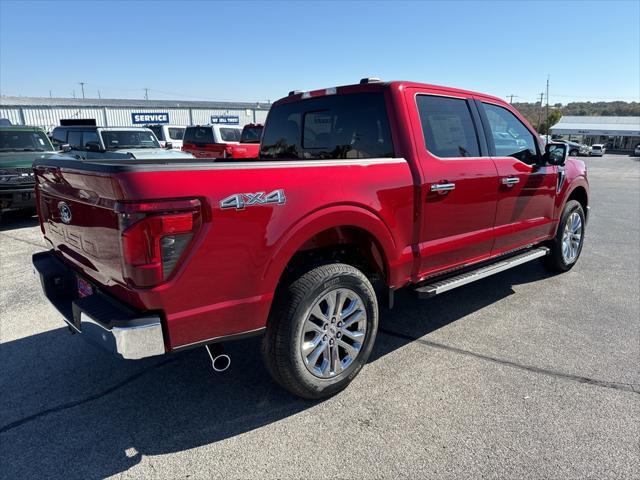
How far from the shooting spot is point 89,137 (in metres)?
11.9

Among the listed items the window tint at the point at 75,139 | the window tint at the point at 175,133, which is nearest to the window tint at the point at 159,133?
the window tint at the point at 175,133

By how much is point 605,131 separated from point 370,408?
267ft

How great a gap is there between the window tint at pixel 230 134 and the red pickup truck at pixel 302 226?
10966 millimetres

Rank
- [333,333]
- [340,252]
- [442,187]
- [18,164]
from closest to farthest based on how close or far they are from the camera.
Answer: [333,333]
[340,252]
[442,187]
[18,164]

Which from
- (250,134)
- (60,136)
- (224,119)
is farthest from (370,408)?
(224,119)

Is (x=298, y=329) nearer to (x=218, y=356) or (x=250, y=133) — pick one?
(x=218, y=356)

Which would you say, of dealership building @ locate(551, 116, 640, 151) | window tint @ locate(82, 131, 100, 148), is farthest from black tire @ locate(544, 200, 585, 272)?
dealership building @ locate(551, 116, 640, 151)

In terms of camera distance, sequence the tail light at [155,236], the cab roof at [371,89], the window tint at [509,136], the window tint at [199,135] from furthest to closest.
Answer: the window tint at [199,135]
the window tint at [509,136]
the cab roof at [371,89]
the tail light at [155,236]

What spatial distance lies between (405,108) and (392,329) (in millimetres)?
1932

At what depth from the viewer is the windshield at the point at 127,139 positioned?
1180 cm

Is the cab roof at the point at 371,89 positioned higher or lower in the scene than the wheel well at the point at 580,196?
higher

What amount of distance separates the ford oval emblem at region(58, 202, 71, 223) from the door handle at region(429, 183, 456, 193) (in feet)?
8.14

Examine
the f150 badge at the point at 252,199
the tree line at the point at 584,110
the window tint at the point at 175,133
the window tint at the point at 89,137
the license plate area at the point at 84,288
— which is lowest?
the license plate area at the point at 84,288

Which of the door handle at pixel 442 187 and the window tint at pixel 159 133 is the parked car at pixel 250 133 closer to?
the window tint at pixel 159 133
